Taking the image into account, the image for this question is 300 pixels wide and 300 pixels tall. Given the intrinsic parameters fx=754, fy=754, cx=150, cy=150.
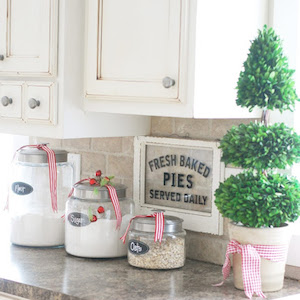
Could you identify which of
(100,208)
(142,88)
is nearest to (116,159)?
(100,208)

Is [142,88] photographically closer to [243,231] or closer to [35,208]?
[243,231]

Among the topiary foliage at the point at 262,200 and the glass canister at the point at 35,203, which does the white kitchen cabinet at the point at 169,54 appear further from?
the glass canister at the point at 35,203

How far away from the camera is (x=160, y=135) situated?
2.80 m

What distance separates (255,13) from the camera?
2.43 meters

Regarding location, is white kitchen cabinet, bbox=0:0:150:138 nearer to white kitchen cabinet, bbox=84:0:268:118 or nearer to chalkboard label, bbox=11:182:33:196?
white kitchen cabinet, bbox=84:0:268:118

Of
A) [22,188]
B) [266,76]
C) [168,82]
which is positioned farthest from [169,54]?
[22,188]

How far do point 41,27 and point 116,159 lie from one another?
24.7 inches

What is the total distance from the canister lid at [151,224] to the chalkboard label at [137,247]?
0.05 meters

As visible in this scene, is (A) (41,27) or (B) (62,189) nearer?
(A) (41,27)

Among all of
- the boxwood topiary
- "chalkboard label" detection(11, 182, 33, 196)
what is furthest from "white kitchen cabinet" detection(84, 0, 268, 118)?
"chalkboard label" detection(11, 182, 33, 196)

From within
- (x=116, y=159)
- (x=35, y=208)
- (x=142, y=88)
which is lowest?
(x=35, y=208)

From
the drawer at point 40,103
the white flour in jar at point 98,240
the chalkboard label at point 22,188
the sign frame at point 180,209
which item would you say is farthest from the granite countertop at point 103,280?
the drawer at point 40,103

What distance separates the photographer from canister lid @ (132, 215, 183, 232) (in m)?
2.49

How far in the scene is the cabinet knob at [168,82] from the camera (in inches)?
89.5
